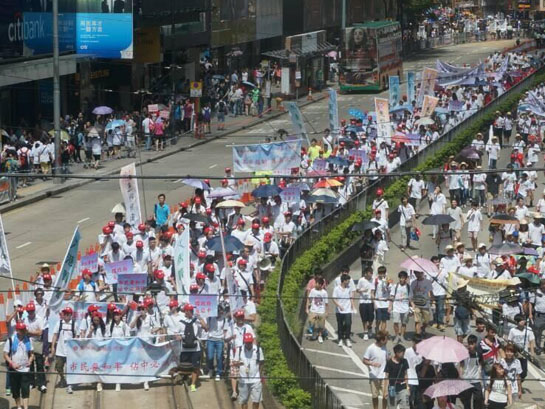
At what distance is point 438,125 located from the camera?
44.0m

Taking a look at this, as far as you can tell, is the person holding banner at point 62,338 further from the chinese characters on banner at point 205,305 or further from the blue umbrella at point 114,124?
the blue umbrella at point 114,124

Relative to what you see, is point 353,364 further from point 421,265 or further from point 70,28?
point 70,28

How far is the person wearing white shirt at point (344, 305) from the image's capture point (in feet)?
72.4

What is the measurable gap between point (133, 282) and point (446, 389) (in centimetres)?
638

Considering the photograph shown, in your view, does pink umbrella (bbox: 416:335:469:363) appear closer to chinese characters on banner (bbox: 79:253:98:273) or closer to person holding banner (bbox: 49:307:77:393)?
person holding banner (bbox: 49:307:77:393)

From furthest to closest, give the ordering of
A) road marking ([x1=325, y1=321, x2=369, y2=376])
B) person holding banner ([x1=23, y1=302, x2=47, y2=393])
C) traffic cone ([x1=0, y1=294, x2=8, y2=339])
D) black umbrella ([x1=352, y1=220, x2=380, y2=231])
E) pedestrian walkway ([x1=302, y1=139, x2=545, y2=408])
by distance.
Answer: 1. black umbrella ([x1=352, y1=220, x2=380, y2=231])
2. traffic cone ([x1=0, y1=294, x2=8, y2=339])
3. road marking ([x1=325, y1=321, x2=369, y2=376])
4. pedestrian walkway ([x1=302, y1=139, x2=545, y2=408])
5. person holding banner ([x1=23, y1=302, x2=47, y2=393])

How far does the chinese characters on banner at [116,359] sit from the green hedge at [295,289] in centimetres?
156

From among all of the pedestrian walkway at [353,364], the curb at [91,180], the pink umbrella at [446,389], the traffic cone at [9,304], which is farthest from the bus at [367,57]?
the pink umbrella at [446,389]

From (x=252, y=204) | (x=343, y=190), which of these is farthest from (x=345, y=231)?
(x=252, y=204)

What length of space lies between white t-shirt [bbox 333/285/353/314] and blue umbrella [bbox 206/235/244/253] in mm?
2214

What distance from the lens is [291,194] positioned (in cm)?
2873

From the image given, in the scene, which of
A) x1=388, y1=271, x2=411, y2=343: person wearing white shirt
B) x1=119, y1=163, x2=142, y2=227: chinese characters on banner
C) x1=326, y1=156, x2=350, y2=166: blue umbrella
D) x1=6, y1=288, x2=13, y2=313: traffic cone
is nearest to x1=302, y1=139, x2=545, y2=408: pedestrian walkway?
x1=388, y1=271, x2=411, y2=343: person wearing white shirt

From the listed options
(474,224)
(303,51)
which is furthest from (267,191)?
(303,51)

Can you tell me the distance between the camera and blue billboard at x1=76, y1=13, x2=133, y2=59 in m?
45.9
